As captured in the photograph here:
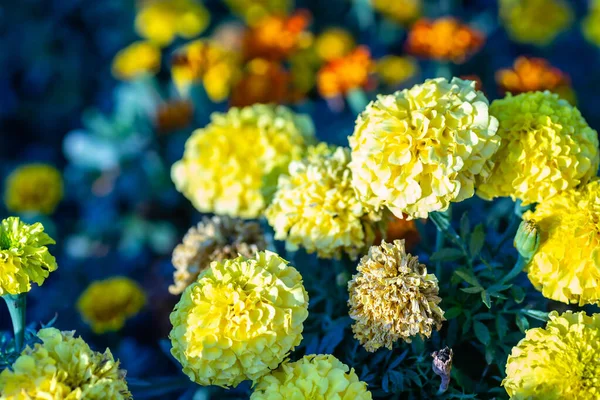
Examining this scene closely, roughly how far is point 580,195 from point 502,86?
3.33ft

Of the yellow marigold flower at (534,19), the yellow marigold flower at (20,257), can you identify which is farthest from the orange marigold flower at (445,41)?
the yellow marigold flower at (20,257)

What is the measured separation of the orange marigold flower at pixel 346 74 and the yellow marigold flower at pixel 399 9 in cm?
73

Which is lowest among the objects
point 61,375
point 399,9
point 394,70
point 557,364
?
point 394,70

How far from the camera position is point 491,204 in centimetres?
197

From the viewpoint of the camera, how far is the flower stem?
132cm

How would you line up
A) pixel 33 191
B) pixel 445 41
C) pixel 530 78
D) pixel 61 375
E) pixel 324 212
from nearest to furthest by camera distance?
pixel 61 375 → pixel 324 212 → pixel 530 78 → pixel 445 41 → pixel 33 191

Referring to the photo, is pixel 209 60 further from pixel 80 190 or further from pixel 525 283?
pixel 525 283

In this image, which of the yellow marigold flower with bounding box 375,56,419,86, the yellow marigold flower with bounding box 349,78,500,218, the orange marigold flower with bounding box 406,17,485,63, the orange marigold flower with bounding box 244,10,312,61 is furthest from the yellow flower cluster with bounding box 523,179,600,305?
the orange marigold flower with bounding box 244,10,312,61

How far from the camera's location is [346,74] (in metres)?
2.52

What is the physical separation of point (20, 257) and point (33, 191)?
1.47 meters

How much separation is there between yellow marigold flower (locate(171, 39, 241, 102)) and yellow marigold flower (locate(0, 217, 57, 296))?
4.68ft

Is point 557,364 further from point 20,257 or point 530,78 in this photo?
point 530,78

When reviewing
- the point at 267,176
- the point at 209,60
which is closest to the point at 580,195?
the point at 267,176

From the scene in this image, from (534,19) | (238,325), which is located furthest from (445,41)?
(238,325)
